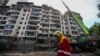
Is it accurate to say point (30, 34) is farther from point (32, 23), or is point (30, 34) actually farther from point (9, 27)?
point (9, 27)

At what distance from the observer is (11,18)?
8944 cm

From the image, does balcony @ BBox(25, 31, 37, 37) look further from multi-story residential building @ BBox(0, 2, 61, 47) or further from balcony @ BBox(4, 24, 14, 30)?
balcony @ BBox(4, 24, 14, 30)

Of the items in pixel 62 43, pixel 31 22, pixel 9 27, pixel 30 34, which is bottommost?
pixel 30 34

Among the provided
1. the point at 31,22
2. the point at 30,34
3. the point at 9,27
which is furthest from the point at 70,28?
the point at 9,27

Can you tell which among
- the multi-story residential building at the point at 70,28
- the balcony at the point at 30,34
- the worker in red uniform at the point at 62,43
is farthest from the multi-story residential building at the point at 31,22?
the worker in red uniform at the point at 62,43

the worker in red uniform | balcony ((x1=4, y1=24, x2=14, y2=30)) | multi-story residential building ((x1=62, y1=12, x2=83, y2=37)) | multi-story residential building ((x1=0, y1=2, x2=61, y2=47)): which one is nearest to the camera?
the worker in red uniform

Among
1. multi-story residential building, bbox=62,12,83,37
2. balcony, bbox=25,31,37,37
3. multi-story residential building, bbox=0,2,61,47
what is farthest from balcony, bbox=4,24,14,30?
multi-story residential building, bbox=62,12,83,37

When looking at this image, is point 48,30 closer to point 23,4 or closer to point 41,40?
point 41,40

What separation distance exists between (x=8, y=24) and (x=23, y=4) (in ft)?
39.1

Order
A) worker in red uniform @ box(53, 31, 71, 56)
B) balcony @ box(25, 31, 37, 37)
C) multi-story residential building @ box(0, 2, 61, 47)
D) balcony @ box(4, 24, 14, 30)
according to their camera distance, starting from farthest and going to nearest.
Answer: balcony @ box(4, 24, 14, 30) < balcony @ box(25, 31, 37, 37) < multi-story residential building @ box(0, 2, 61, 47) < worker in red uniform @ box(53, 31, 71, 56)

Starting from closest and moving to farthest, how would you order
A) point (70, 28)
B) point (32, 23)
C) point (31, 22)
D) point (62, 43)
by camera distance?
point (62, 43), point (32, 23), point (31, 22), point (70, 28)

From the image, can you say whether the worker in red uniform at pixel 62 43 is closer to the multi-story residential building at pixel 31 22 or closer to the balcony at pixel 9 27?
the multi-story residential building at pixel 31 22

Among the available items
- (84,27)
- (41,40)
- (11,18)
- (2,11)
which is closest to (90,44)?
(84,27)

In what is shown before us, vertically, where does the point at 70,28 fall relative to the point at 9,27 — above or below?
below
